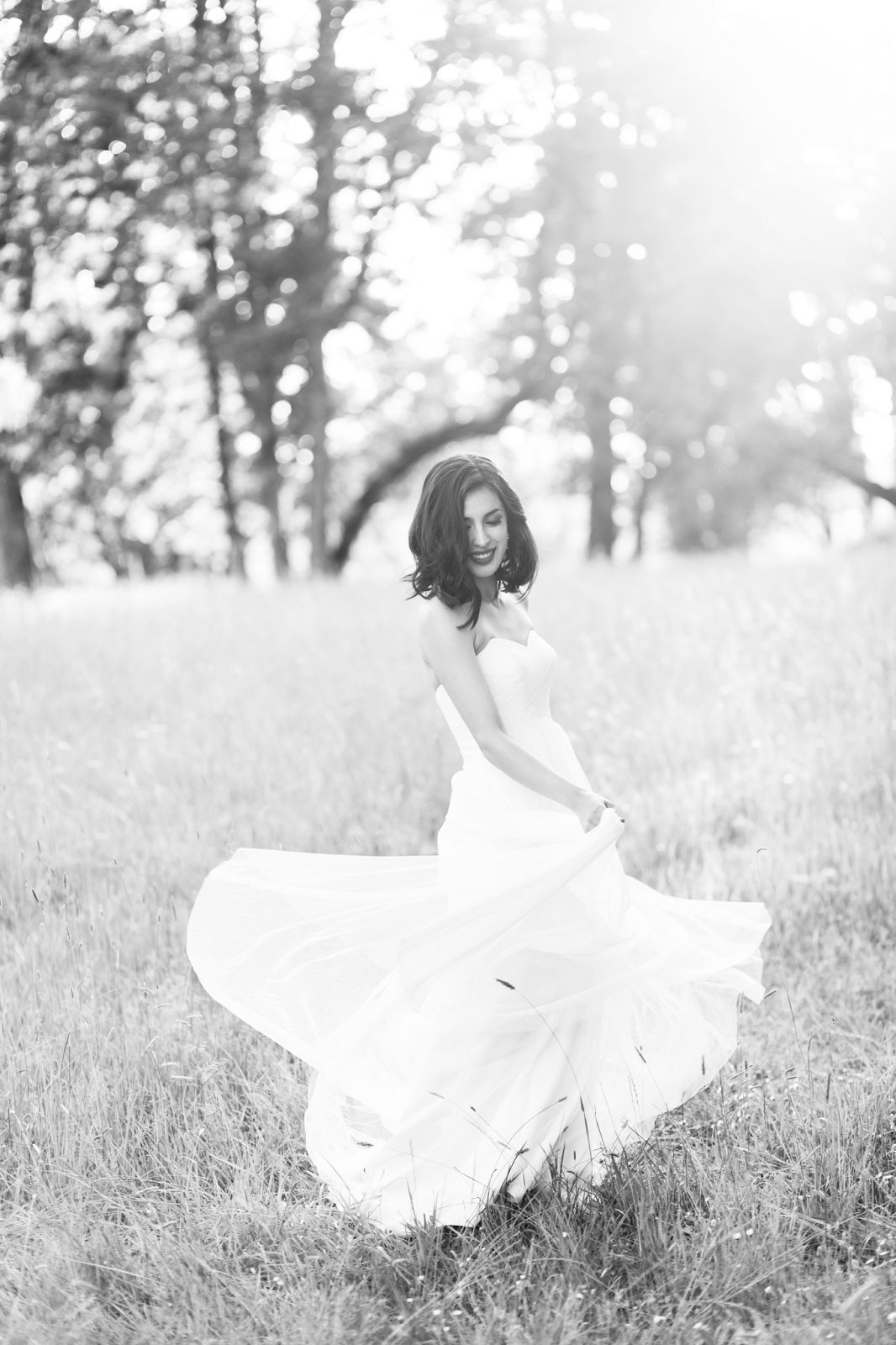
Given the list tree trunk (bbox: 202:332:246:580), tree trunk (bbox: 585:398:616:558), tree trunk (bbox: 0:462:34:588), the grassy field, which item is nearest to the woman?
the grassy field

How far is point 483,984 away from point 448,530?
4.63ft

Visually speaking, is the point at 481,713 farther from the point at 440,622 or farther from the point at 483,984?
the point at 483,984

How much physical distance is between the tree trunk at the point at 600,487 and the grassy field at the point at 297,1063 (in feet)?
25.4

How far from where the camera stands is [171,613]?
37.5 ft

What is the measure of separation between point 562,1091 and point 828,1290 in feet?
2.92

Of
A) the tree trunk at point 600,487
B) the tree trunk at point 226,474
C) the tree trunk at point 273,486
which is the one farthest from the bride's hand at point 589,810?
the tree trunk at point 226,474

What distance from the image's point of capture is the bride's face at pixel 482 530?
3639 mm

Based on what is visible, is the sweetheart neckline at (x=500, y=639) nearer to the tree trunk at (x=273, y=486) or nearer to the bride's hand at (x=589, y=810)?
the bride's hand at (x=589, y=810)

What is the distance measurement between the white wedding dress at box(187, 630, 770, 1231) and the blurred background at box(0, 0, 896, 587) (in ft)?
24.0

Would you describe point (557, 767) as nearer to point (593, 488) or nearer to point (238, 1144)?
point (238, 1144)

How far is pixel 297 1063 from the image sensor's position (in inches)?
174

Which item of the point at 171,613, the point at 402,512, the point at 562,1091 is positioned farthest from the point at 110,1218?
the point at 402,512

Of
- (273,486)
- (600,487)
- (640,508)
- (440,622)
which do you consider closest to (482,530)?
(440,622)

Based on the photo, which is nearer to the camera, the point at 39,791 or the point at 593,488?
the point at 39,791
